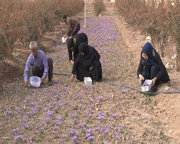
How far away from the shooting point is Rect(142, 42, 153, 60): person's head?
519 centimetres

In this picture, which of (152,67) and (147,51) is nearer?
(147,51)

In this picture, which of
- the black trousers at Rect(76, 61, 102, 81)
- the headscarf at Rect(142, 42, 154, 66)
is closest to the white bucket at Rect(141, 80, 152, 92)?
the headscarf at Rect(142, 42, 154, 66)

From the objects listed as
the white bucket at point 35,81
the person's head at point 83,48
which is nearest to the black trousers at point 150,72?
the person's head at point 83,48

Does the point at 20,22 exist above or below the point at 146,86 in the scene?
above

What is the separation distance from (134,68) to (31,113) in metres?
3.51

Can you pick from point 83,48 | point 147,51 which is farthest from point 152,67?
point 83,48

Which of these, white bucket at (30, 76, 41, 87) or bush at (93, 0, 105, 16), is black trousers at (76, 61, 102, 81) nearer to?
white bucket at (30, 76, 41, 87)

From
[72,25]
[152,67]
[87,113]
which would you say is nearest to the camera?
[87,113]

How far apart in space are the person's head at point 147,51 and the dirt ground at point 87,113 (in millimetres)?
698

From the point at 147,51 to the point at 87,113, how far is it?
1667 mm

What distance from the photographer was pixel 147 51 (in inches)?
205

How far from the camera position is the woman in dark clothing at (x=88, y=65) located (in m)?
6.00

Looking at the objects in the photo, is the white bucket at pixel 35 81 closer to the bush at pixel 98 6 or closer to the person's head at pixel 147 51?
the person's head at pixel 147 51

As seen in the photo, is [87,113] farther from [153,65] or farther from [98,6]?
[98,6]
